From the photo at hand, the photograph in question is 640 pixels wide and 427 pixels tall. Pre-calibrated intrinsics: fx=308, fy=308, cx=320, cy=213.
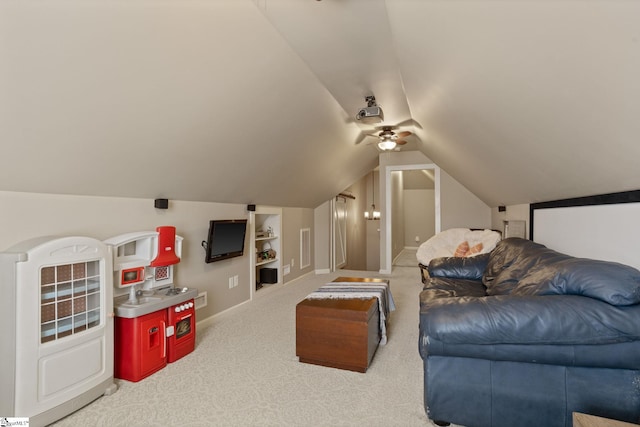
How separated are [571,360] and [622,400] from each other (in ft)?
1.04

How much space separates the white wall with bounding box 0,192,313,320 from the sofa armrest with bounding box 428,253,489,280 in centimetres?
274

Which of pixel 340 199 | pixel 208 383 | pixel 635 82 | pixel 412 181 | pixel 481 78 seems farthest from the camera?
pixel 412 181

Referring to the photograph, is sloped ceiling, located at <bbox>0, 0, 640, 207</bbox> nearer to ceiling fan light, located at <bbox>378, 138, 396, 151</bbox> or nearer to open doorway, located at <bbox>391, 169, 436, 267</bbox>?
ceiling fan light, located at <bbox>378, 138, 396, 151</bbox>

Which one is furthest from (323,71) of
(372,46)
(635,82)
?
(635,82)

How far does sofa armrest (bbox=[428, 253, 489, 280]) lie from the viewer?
12.3 feet

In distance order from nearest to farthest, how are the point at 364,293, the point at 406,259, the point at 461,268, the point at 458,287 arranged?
1. the point at 364,293
2. the point at 458,287
3. the point at 461,268
4. the point at 406,259

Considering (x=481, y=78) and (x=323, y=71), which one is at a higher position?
(x=323, y=71)

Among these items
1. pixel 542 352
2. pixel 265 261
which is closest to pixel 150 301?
pixel 265 261

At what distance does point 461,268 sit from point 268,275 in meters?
3.26

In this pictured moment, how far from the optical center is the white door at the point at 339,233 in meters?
7.49

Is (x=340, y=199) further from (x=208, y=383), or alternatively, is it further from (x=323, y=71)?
(x=208, y=383)

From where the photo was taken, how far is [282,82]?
9.66 ft

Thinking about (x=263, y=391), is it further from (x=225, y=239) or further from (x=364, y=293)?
(x=225, y=239)

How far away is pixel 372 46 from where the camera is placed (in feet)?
8.30
